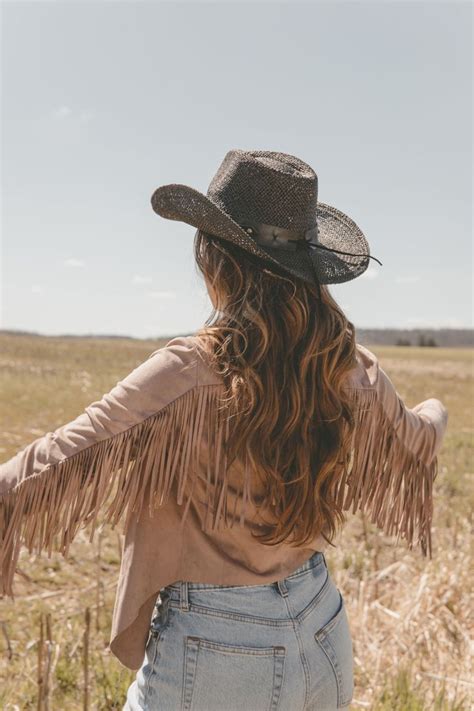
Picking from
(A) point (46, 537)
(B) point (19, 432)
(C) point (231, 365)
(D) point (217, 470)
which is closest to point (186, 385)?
(C) point (231, 365)

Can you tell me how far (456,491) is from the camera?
7.68 meters

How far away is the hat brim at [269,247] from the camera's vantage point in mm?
1651

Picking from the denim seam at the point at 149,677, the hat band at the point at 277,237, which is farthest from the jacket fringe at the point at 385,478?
the denim seam at the point at 149,677

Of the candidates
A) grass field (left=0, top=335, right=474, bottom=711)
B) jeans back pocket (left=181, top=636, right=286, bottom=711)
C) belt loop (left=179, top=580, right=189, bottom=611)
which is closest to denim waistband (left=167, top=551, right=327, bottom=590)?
belt loop (left=179, top=580, right=189, bottom=611)

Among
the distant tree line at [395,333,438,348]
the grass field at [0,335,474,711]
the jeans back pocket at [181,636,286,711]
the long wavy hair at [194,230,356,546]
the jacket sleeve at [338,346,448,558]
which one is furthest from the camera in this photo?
the distant tree line at [395,333,438,348]

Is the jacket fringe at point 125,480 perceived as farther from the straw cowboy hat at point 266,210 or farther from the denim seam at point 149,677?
the straw cowboy hat at point 266,210

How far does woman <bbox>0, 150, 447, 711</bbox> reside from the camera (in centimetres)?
152

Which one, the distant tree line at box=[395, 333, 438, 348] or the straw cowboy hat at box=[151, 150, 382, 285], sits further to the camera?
the distant tree line at box=[395, 333, 438, 348]

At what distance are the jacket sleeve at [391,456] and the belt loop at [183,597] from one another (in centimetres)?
59

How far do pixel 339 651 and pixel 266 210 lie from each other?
1.17 m

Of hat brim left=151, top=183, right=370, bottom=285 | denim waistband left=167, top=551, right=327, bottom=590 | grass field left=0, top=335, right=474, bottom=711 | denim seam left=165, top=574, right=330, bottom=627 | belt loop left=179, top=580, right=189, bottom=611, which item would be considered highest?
hat brim left=151, top=183, right=370, bottom=285

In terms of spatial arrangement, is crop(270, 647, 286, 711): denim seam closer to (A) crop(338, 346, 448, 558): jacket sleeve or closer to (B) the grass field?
(A) crop(338, 346, 448, 558): jacket sleeve

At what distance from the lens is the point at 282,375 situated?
1.64m

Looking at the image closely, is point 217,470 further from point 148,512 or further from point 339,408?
point 339,408
